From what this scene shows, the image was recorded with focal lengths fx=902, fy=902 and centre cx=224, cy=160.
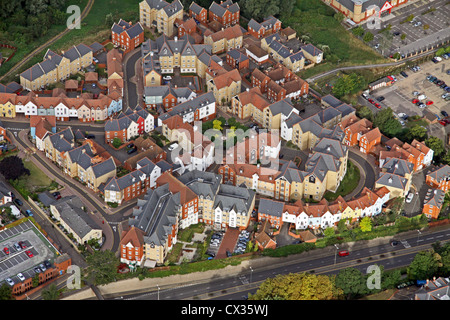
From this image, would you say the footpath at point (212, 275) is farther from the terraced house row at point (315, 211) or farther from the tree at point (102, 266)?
the terraced house row at point (315, 211)

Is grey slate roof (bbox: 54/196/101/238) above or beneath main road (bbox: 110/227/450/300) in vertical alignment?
above

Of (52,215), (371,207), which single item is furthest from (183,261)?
(371,207)

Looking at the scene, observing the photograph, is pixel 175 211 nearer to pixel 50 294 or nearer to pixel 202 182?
pixel 202 182

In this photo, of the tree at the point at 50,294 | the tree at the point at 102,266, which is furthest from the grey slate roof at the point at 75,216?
the tree at the point at 50,294

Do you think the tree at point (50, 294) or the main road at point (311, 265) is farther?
the main road at point (311, 265)

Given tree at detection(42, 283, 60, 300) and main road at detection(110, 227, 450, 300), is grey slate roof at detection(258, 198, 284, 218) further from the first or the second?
tree at detection(42, 283, 60, 300)

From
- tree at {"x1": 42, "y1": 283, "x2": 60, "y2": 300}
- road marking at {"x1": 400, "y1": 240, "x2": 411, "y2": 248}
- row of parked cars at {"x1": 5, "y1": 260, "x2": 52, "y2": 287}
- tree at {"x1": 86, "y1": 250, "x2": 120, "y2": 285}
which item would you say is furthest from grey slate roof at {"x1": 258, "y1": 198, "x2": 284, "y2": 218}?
tree at {"x1": 42, "y1": 283, "x2": 60, "y2": 300}

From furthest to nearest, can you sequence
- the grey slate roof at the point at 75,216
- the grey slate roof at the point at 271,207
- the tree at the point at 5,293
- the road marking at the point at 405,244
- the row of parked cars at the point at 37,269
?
the road marking at the point at 405,244 → the grey slate roof at the point at 271,207 → the grey slate roof at the point at 75,216 → the row of parked cars at the point at 37,269 → the tree at the point at 5,293
